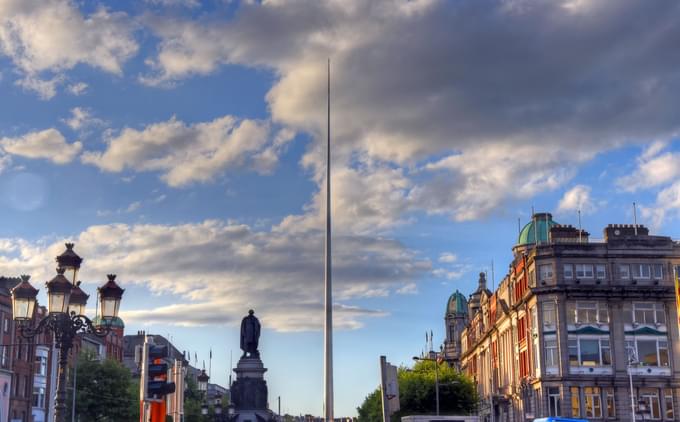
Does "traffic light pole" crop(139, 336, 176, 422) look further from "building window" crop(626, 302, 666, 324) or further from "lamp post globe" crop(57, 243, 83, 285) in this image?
"building window" crop(626, 302, 666, 324)

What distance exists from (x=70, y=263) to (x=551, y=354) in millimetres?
54073

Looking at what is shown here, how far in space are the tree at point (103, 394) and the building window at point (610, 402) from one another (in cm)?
4527

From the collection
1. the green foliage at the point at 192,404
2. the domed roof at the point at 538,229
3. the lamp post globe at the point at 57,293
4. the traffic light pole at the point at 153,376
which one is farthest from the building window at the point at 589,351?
the traffic light pole at the point at 153,376

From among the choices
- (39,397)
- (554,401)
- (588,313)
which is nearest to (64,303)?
(554,401)

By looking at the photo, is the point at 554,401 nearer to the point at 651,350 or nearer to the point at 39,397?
the point at 651,350

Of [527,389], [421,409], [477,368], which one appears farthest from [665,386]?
[477,368]

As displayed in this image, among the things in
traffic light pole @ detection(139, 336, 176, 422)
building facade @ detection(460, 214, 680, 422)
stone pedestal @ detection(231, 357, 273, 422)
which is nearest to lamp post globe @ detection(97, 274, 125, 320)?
traffic light pole @ detection(139, 336, 176, 422)

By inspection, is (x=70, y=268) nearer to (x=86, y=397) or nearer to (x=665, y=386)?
(x=665, y=386)

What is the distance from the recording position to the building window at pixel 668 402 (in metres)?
67.5

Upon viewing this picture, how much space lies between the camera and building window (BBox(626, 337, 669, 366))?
68.9m

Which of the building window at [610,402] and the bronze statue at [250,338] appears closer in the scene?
the bronze statue at [250,338]

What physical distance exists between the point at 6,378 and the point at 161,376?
59.7 metres

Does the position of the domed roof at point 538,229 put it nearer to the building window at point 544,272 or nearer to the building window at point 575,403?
the building window at point 544,272

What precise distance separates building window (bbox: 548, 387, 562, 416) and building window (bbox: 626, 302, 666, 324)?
28.9 ft
